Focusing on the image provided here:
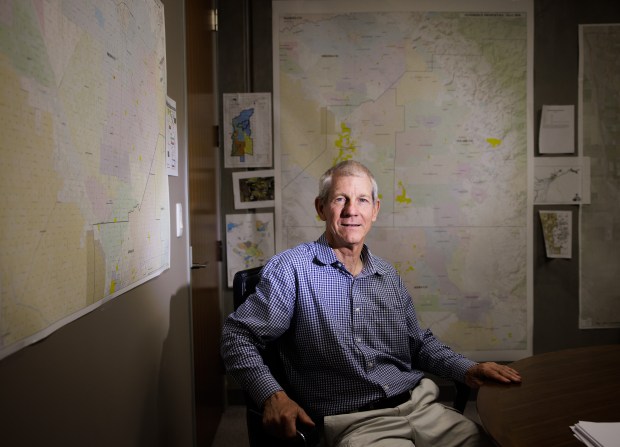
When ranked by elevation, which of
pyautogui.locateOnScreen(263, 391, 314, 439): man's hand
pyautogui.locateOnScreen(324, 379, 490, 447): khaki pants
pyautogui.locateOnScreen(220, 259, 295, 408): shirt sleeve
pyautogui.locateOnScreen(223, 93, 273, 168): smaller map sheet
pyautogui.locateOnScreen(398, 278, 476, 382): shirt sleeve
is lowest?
pyautogui.locateOnScreen(324, 379, 490, 447): khaki pants

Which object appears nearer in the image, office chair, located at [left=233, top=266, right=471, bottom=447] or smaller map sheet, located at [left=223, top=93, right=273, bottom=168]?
office chair, located at [left=233, top=266, right=471, bottom=447]

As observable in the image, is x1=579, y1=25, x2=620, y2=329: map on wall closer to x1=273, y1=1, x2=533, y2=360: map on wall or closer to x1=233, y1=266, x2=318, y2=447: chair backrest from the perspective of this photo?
x1=273, y1=1, x2=533, y2=360: map on wall

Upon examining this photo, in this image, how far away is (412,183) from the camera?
2.71 m

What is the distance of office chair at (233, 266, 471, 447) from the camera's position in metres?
1.16

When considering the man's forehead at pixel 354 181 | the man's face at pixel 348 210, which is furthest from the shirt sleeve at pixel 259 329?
the man's forehead at pixel 354 181

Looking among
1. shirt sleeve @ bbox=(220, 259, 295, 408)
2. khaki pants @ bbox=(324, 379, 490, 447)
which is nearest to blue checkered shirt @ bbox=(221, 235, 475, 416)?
shirt sleeve @ bbox=(220, 259, 295, 408)

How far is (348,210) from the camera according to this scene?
156cm

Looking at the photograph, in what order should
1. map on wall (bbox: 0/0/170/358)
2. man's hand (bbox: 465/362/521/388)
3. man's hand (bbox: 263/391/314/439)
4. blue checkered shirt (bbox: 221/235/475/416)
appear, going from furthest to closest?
blue checkered shirt (bbox: 221/235/475/416) → man's hand (bbox: 465/362/521/388) → man's hand (bbox: 263/391/314/439) → map on wall (bbox: 0/0/170/358)

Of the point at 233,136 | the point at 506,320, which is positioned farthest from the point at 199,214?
the point at 506,320

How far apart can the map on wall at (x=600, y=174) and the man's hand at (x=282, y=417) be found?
233 cm

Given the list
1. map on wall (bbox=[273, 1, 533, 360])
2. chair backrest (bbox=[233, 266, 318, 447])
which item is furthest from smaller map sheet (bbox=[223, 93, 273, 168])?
chair backrest (bbox=[233, 266, 318, 447])

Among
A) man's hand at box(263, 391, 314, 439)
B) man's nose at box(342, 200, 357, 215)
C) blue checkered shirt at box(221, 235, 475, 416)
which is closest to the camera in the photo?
man's hand at box(263, 391, 314, 439)

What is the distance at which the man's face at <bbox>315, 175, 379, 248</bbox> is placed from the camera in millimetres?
1556

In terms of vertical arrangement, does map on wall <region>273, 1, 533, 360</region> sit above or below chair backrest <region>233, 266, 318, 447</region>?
above
